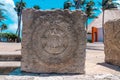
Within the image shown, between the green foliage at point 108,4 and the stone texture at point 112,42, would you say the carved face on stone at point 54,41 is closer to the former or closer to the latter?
the stone texture at point 112,42

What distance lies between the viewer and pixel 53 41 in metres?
4.82

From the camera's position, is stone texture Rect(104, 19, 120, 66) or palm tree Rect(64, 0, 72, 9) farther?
palm tree Rect(64, 0, 72, 9)

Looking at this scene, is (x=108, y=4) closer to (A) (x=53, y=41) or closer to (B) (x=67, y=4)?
(B) (x=67, y=4)

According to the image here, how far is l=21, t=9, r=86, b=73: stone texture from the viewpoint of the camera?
4.80 m

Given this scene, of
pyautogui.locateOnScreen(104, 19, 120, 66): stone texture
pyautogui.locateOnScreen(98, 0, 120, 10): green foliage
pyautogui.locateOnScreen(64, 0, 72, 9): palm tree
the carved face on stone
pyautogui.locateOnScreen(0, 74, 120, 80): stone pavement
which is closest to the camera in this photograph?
pyautogui.locateOnScreen(0, 74, 120, 80): stone pavement

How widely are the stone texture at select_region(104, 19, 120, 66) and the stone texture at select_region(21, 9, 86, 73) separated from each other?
140 cm

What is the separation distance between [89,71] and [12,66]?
1.75 metres

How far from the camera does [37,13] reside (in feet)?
16.0

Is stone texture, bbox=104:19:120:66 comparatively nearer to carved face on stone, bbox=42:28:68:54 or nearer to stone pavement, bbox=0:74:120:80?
stone pavement, bbox=0:74:120:80

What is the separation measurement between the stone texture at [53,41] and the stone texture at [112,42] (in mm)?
1399

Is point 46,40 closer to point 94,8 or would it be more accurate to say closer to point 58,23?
point 58,23

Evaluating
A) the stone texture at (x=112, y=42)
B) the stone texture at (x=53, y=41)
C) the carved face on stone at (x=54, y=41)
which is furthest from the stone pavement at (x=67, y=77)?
the stone texture at (x=112, y=42)

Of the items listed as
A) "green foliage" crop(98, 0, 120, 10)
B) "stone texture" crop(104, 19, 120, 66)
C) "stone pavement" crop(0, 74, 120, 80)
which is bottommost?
"stone pavement" crop(0, 74, 120, 80)

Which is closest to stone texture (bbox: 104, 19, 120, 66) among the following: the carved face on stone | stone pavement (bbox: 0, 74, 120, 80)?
stone pavement (bbox: 0, 74, 120, 80)
